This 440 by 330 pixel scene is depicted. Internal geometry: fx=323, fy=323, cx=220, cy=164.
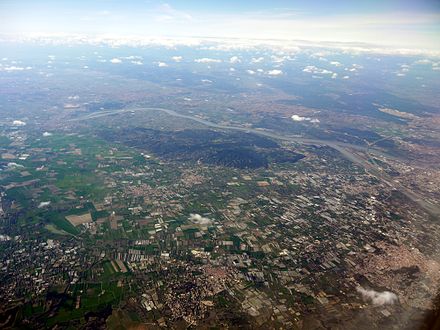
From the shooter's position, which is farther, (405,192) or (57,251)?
(405,192)

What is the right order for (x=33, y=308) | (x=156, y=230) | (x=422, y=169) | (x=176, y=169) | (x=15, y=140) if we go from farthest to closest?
(x=15, y=140) → (x=422, y=169) → (x=176, y=169) → (x=156, y=230) → (x=33, y=308)

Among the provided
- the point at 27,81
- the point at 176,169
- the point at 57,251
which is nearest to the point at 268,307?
the point at 57,251

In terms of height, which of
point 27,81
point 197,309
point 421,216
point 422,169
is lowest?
point 27,81

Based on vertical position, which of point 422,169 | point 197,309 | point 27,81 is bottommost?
point 27,81

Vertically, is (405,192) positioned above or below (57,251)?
below

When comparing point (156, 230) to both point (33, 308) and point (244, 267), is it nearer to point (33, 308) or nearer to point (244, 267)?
point (244, 267)

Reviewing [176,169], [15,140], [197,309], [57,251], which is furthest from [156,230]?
[15,140]

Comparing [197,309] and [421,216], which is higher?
[197,309]

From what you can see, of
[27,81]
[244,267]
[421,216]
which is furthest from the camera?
[27,81]

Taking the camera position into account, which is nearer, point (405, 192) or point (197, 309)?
point (197, 309)
